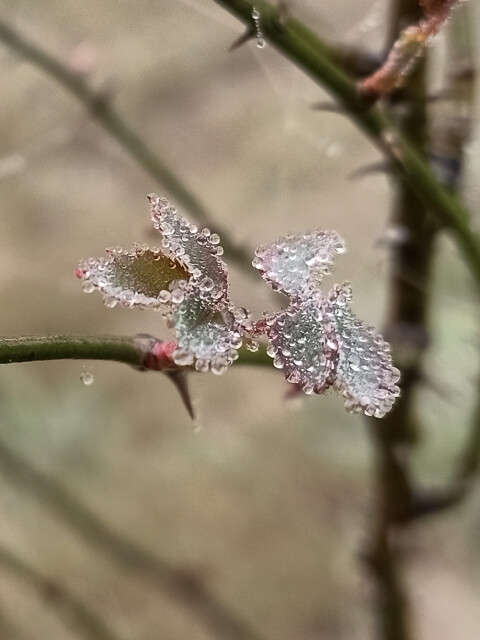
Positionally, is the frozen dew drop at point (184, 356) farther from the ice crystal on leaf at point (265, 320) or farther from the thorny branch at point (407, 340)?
the thorny branch at point (407, 340)

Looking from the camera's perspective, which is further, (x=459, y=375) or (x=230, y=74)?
(x=230, y=74)

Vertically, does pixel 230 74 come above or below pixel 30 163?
above

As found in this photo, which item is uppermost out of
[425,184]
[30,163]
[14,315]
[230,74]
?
[230,74]

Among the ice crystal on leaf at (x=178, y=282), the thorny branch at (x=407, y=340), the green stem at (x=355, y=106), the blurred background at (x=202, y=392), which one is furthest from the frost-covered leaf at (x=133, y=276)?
the blurred background at (x=202, y=392)

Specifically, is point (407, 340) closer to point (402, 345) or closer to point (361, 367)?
point (402, 345)

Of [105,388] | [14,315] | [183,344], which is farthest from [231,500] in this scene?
[183,344]

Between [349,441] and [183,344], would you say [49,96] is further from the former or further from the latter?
[183,344]
